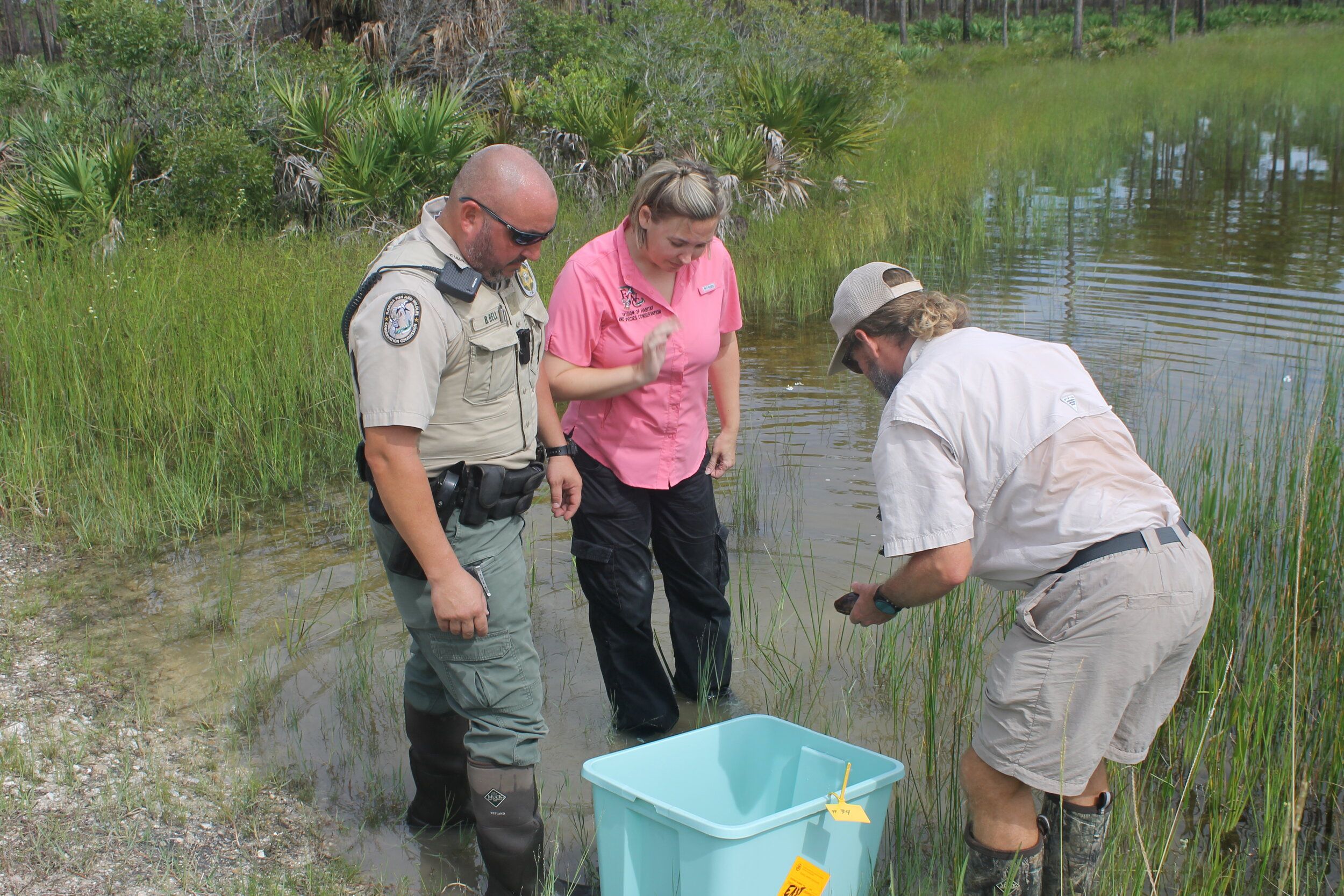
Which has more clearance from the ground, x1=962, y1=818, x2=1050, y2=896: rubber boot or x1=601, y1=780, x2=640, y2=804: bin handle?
x1=601, y1=780, x2=640, y2=804: bin handle

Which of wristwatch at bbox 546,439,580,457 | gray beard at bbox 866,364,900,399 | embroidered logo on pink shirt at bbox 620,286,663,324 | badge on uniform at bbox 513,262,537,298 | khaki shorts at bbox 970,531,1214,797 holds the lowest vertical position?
khaki shorts at bbox 970,531,1214,797

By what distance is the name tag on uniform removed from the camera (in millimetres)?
2734

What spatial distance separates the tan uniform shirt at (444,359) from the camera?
2521 mm

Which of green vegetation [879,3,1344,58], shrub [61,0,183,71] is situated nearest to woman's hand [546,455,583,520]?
shrub [61,0,183,71]

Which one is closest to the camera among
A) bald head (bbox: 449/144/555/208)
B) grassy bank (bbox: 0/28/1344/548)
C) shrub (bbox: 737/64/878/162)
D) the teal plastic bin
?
the teal plastic bin

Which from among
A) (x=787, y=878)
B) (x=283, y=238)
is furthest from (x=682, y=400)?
(x=283, y=238)

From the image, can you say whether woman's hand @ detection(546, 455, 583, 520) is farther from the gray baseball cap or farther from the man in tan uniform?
the gray baseball cap

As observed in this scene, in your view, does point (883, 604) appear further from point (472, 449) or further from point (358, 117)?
point (358, 117)

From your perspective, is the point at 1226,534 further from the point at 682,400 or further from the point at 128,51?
the point at 128,51

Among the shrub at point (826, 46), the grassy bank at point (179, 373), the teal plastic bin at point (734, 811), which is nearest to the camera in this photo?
the teal plastic bin at point (734, 811)

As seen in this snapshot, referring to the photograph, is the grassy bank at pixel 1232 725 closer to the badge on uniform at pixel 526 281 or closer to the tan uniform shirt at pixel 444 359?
the tan uniform shirt at pixel 444 359

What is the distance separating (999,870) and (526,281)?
6.41 feet

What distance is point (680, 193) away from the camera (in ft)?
10.5

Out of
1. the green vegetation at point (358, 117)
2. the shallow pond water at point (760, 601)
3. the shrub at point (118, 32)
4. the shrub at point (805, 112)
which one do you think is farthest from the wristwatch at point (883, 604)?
the shrub at point (805, 112)
